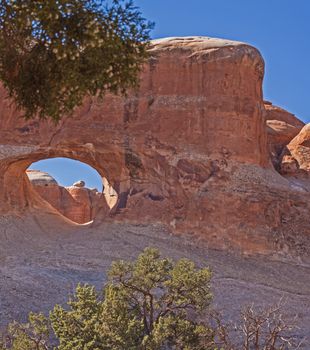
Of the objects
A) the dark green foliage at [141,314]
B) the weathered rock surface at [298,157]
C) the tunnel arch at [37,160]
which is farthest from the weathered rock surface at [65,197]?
the dark green foliage at [141,314]

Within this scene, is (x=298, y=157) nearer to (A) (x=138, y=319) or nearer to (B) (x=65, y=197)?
(B) (x=65, y=197)

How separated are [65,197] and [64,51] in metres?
45.3

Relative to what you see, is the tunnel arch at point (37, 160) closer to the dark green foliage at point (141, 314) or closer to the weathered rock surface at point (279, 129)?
the weathered rock surface at point (279, 129)

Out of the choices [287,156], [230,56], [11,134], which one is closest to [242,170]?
[230,56]

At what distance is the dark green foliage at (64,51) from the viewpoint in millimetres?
8898

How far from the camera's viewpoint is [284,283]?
3048 centimetres

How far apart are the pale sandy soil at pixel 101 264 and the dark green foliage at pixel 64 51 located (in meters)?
15.8

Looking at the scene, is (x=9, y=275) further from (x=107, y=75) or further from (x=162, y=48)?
(x=107, y=75)

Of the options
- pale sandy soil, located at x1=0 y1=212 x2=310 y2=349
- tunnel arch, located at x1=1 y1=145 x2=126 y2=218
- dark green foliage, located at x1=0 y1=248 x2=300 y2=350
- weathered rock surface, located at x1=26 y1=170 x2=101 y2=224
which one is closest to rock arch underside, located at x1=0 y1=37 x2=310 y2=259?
tunnel arch, located at x1=1 y1=145 x2=126 y2=218

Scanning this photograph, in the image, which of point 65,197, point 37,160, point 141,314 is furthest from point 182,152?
point 65,197

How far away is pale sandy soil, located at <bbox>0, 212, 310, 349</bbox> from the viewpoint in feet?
85.0

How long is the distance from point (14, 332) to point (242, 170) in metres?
15.9

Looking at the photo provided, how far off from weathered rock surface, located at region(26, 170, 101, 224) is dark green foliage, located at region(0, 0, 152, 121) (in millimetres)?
41708

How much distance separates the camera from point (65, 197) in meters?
53.8
